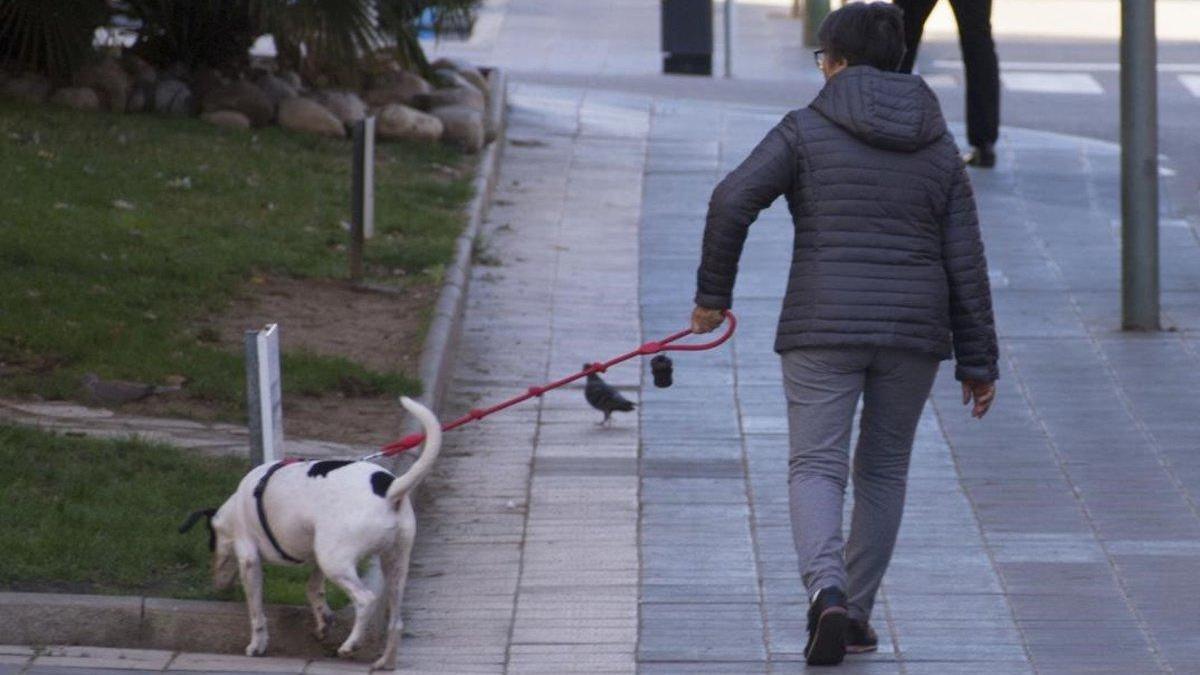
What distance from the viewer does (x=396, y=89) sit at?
14.9 m

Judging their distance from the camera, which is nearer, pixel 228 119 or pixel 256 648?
pixel 256 648

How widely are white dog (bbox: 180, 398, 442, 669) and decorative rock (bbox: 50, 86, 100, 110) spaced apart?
8.54 m

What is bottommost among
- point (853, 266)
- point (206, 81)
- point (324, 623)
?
point (206, 81)

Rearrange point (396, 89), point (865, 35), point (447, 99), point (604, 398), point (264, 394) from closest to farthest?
point (865, 35) < point (264, 394) < point (604, 398) < point (447, 99) < point (396, 89)

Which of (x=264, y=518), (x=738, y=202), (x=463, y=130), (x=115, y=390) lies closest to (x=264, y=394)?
(x=264, y=518)

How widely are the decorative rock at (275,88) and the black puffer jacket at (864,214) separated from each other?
928cm

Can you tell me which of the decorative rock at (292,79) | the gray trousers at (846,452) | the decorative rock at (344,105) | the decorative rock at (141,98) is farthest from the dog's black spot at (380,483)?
the decorative rock at (292,79)

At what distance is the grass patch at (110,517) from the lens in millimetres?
5891

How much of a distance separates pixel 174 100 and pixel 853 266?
9563 millimetres

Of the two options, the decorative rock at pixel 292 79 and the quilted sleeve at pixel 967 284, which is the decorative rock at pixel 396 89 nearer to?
the decorative rock at pixel 292 79

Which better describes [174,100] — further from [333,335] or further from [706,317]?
[706,317]

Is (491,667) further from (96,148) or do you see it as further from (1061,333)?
(96,148)

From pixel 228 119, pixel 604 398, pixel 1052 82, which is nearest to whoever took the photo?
pixel 604 398

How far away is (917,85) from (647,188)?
786cm
